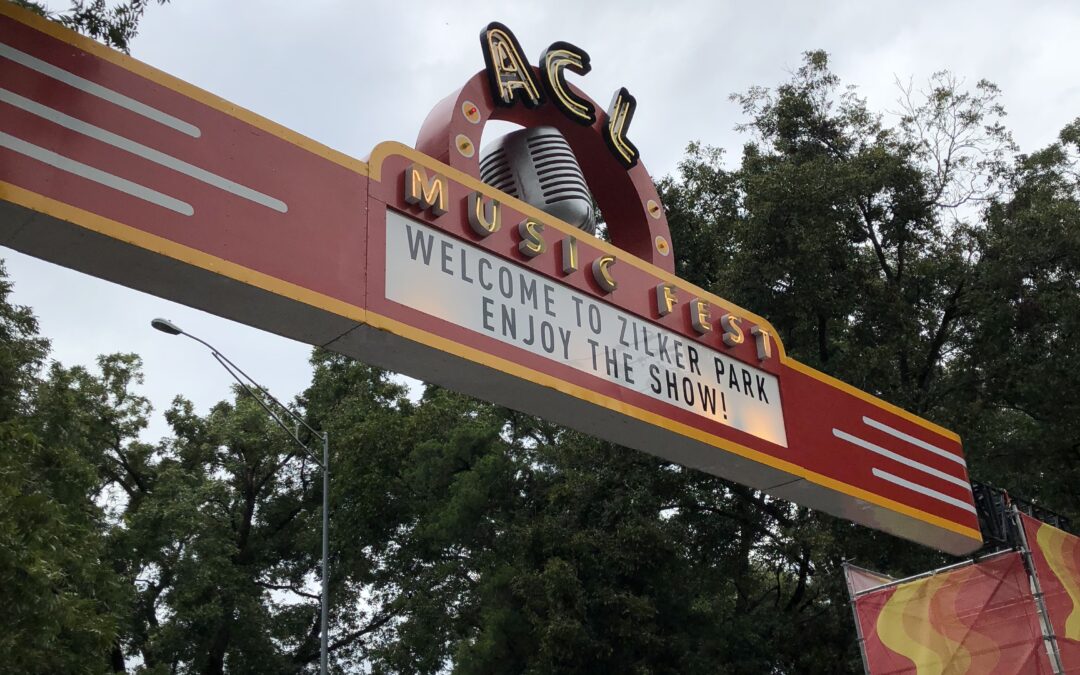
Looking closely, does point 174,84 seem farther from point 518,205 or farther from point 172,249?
point 518,205

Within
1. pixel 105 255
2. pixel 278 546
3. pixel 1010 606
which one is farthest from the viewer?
pixel 278 546

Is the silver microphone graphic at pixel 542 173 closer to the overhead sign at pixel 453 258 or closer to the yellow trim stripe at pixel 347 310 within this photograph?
the overhead sign at pixel 453 258

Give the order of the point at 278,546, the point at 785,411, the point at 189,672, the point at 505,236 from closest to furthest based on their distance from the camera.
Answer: the point at 505,236, the point at 785,411, the point at 189,672, the point at 278,546

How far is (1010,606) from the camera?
11.0m

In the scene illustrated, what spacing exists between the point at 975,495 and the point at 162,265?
8356mm

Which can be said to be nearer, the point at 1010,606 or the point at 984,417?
the point at 1010,606

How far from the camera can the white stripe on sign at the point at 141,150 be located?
5.25m

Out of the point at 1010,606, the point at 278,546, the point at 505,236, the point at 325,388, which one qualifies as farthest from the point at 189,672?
the point at 505,236

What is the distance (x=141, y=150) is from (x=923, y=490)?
719cm

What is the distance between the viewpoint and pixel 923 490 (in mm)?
9977

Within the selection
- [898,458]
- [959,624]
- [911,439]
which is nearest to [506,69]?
[898,458]

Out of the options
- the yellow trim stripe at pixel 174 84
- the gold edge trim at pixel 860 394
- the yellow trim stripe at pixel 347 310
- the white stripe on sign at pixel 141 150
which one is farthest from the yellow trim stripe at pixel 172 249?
the gold edge trim at pixel 860 394

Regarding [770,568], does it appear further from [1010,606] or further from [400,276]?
[400,276]

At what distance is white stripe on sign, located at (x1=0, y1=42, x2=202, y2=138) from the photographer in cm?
527
